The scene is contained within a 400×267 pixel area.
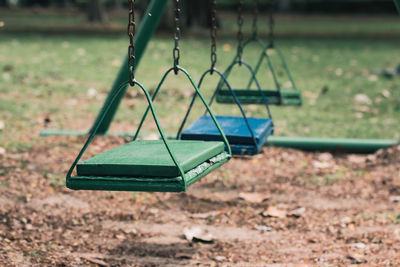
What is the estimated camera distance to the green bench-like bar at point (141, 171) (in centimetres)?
212

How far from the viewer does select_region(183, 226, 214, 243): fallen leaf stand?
317 cm

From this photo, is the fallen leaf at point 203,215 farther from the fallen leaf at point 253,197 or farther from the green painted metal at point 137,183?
the green painted metal at point 137,183

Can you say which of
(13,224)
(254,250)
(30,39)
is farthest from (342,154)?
(30,39)

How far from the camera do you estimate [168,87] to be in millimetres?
7441

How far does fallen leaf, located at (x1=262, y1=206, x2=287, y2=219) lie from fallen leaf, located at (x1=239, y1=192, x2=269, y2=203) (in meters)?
0.15

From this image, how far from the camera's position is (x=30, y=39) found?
45.2ft

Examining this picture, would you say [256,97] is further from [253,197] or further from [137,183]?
[137,183]

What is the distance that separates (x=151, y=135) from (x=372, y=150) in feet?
6.00

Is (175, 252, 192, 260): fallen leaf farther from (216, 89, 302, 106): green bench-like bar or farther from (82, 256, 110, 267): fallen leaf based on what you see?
(216, 89, 302, 106): green bench-like bar

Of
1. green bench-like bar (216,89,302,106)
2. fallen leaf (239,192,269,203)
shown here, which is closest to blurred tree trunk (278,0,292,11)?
green bench-like bar (216,89,302,106)

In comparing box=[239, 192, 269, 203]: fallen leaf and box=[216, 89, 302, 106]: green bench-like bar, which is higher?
box=[216, 89, 302, 106]: green bench-like bar

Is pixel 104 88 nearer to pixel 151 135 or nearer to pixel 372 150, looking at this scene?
pixel 151 135

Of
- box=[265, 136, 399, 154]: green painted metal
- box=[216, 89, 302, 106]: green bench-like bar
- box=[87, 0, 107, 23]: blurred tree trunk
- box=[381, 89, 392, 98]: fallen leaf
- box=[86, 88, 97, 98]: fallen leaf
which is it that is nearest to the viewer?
box=[216, 89, 302, 106]: green bench-like bar

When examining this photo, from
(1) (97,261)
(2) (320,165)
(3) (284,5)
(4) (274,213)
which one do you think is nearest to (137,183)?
(1) (97,261)
